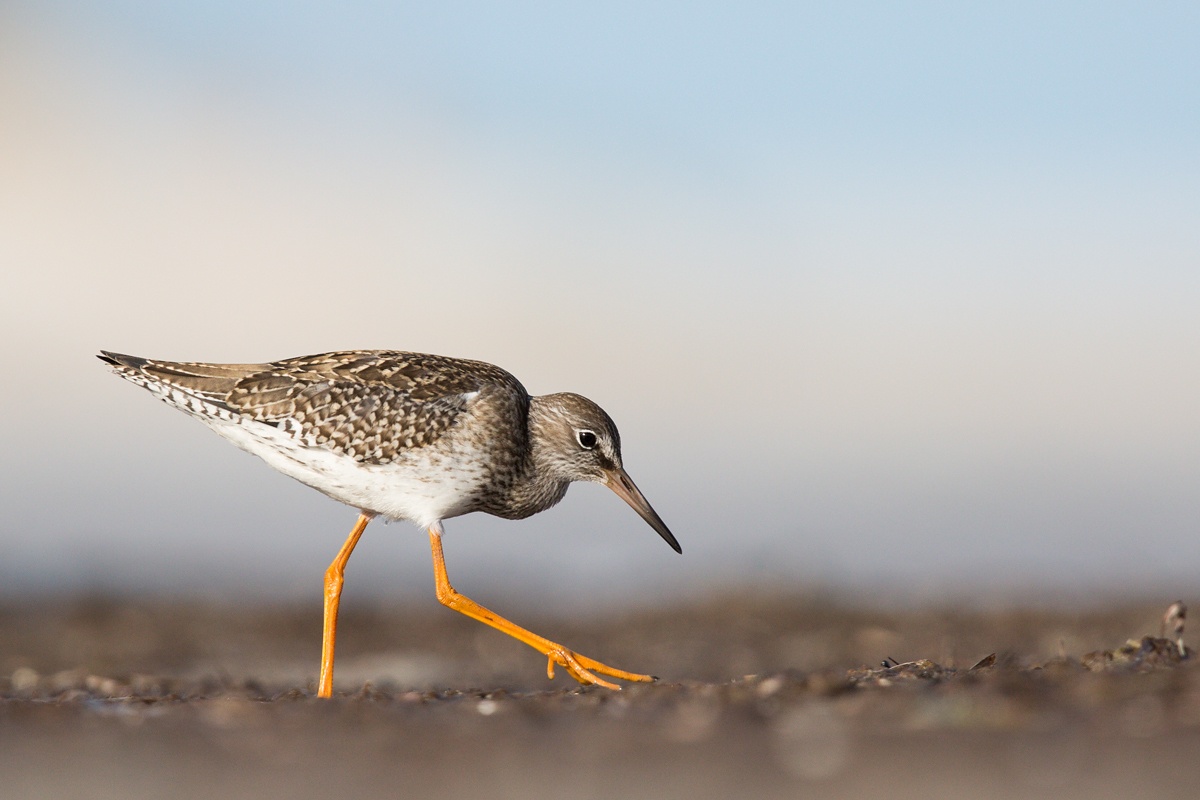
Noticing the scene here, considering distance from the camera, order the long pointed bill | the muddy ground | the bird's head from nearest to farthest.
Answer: the muddy ground
the bird's head
the long pointed bill

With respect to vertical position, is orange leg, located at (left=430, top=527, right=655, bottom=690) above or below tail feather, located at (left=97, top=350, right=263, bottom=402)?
below

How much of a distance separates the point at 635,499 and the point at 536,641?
142cm

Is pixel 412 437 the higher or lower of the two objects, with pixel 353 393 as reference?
lower

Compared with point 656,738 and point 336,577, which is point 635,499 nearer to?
point 336,577

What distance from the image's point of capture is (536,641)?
7.93 meters

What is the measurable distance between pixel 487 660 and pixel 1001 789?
7.49 m

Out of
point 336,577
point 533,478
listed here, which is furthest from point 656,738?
point 336,577

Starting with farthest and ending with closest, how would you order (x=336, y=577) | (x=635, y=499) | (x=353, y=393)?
(x=635, y=499) → (x=336, y=577) → (x=353, y=393)

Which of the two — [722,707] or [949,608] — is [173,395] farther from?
[949,608]

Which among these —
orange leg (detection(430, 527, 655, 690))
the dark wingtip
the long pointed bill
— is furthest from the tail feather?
the long pointed bill

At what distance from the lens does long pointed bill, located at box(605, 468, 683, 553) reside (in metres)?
8.87

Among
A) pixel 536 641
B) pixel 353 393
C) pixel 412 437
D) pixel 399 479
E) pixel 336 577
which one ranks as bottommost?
pixel 536 641

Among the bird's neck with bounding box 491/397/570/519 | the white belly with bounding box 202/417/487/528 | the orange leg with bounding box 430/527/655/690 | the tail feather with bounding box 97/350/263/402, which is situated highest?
the tail feather with bounding box 97/350/263/402

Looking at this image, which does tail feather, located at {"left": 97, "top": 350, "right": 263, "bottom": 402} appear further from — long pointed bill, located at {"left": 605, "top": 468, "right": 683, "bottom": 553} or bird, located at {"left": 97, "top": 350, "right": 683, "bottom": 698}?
long pointed bill, located at {"left": 605, "top": 468, "right": 683, "bottom": 553}
